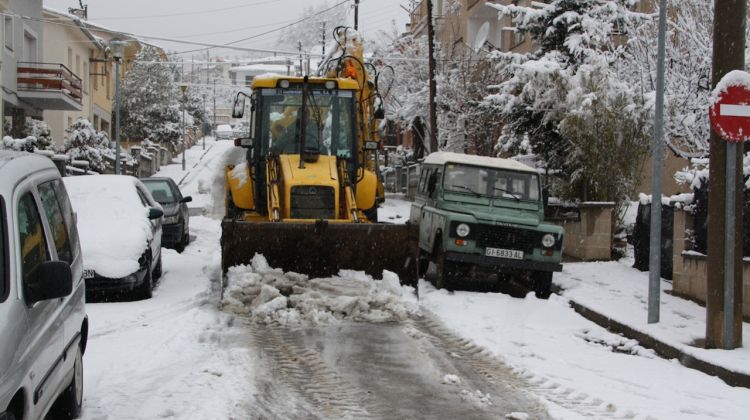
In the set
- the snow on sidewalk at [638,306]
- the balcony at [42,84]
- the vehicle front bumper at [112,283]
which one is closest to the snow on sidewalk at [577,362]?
the snow on sidewalk at [638,306]

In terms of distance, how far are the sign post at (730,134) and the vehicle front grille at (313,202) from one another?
5.38 m

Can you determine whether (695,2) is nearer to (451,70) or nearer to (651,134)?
(651,134)

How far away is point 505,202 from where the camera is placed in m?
14.4

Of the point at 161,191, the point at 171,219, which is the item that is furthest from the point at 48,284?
the point at 161,191

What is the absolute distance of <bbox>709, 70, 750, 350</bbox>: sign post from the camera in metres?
8.96

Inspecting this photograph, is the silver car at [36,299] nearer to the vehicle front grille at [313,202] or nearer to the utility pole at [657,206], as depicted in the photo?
the vehicle front grille at [313,202]

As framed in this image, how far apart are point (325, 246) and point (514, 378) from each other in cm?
425

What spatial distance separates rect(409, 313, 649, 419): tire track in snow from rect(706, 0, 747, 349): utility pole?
95.2 inches

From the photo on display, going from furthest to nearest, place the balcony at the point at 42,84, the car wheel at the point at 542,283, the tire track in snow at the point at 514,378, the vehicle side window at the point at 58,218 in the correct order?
the balcony at the point at 42,84 → the car wheel at the point at 542,283 → the tire track in snow at the point at 514,378 → the vehicle side window at the point at 58,218

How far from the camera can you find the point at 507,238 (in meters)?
13.2

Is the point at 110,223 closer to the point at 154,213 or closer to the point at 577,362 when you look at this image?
the point at 154,213

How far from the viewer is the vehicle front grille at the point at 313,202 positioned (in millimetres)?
12516

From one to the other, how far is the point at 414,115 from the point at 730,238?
29867 mm

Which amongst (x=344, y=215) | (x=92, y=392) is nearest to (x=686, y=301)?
(x=344, y=215)
